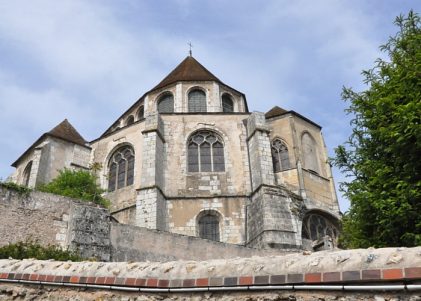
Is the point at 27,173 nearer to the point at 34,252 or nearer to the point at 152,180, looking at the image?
the point at 152,180

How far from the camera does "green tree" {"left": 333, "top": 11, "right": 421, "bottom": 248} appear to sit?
24.1ft

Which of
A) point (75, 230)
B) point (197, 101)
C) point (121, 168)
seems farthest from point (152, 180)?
point (197, 101)

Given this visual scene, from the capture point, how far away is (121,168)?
68.0ft

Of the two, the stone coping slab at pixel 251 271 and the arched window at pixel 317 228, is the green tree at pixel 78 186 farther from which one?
the stone coping slab at pixel 251 271

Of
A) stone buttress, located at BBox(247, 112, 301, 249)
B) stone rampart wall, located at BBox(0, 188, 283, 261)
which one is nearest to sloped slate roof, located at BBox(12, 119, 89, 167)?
stone buttress, located at BBox(247, 112, 301, 249)

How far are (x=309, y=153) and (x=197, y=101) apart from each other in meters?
6.65

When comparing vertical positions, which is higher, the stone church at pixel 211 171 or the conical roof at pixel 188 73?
the conical roof at pixel 188 73

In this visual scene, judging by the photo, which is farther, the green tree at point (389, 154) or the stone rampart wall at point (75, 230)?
the stone rampart wall at point (75, 230)

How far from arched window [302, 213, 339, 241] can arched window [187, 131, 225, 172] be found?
4.37 meters

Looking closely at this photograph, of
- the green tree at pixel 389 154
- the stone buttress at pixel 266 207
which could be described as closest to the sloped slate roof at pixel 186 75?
the stone buttress at pixel 266 207

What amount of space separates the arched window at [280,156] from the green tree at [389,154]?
37.1 ft

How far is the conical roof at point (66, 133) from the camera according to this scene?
21.8 metres

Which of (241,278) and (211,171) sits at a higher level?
(211,171)

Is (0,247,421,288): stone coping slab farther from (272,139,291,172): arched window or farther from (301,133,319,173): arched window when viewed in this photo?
(301,133,319,173): arched window
